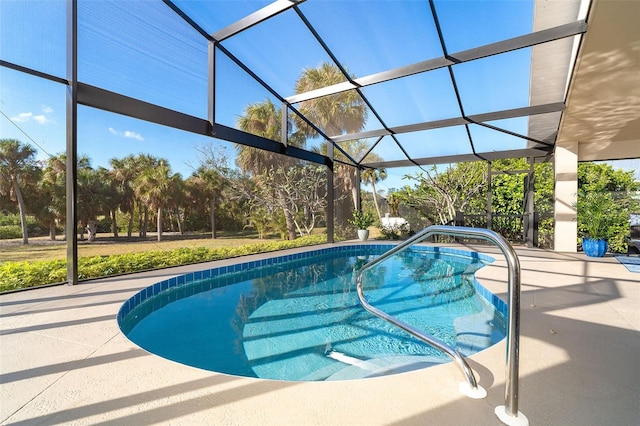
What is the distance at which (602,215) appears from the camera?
6.79 meters

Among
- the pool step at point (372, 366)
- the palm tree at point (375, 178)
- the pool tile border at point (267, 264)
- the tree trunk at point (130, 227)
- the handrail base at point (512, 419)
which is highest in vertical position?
the palm tree at point (375, 178)

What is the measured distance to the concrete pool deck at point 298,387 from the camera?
1525mm

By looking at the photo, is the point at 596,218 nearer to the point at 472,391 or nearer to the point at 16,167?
the point at 472,391

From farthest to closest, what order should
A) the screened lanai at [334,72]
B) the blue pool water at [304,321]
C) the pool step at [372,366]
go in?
the screened lanai at [334,72] → the blue pool water at [304,321] → the pool step at [372,366]

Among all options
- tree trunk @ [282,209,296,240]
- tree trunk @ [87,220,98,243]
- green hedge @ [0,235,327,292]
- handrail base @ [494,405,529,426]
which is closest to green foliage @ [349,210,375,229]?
tree trunk @ [282,209,296,240]

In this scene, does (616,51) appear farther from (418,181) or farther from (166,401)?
(418,181)

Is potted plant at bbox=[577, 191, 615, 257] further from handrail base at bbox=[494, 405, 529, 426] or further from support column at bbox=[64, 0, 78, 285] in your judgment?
support column at bbox=[64, 0, 78, 285]

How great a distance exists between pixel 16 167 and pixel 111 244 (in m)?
2.93

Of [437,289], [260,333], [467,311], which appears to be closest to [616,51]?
[467,311]

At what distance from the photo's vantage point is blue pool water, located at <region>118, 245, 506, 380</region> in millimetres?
2854

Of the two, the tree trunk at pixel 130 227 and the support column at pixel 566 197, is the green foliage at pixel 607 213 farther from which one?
the tree trunk at pixel 130 227

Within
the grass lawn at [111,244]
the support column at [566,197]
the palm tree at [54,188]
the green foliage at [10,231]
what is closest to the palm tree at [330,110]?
the grass lawn at [111,244]

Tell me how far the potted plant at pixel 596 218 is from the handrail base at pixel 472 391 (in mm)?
7257

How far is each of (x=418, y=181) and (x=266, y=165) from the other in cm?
577
